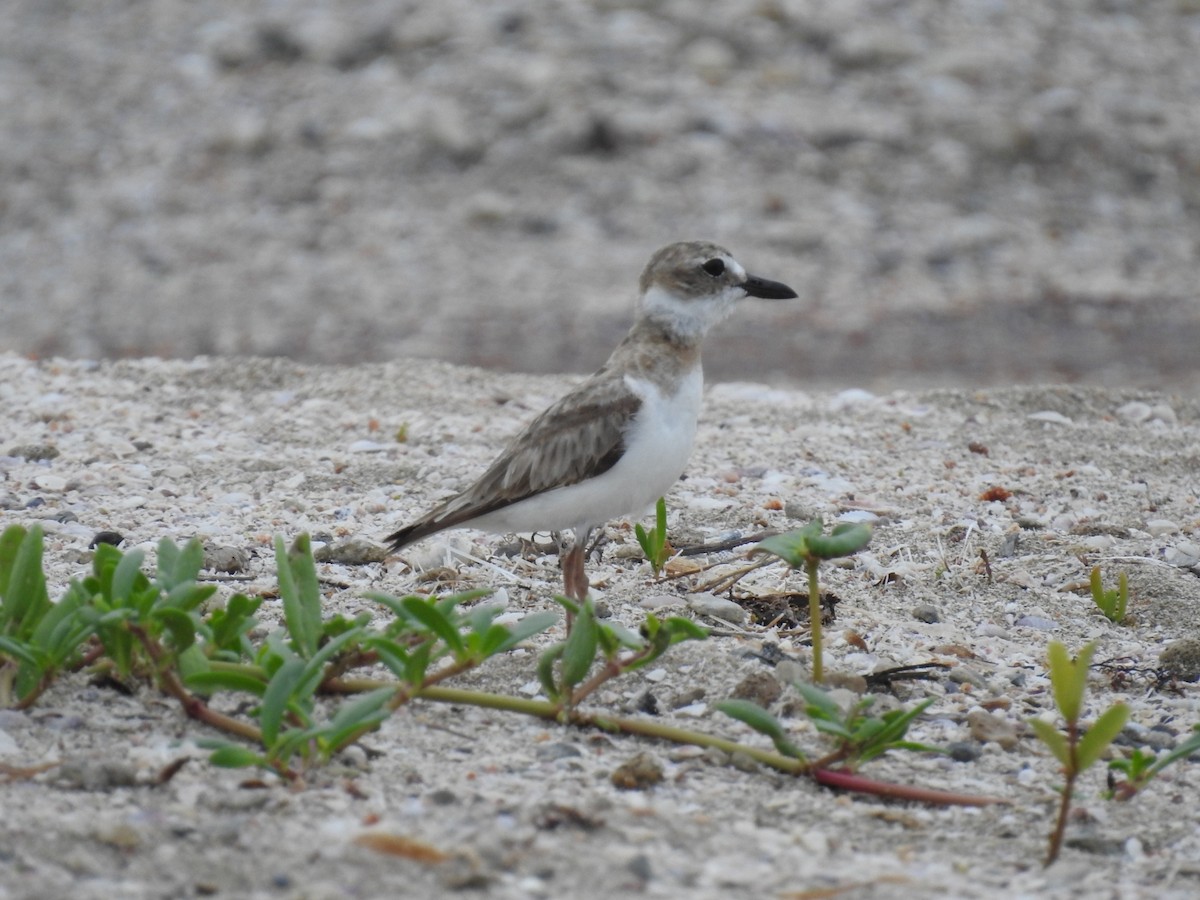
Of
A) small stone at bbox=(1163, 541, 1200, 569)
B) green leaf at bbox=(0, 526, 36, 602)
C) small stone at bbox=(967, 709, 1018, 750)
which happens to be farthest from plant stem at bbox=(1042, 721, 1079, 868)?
green leaf at bbox=(0, 526, 36, 602)

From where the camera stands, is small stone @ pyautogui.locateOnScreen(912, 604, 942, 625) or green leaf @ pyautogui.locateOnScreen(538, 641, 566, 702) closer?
green leaf @ pyautogui.locateOnScreen(538, 641, 566, 702)

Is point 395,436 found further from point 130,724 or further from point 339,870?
point 339,870

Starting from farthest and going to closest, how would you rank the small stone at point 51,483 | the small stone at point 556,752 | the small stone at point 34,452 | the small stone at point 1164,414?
the small stone at point 1164,414
the small stone at point 34,452
the small stone at point 51,483
the small stone at point 556,752

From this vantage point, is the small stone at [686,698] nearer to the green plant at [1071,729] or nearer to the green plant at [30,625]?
the green plant at [1071,729]

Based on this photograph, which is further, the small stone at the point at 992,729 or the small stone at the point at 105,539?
the small stone at the point at 105,539

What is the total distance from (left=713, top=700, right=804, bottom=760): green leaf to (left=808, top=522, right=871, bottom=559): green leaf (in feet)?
1.44

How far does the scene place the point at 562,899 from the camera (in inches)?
110

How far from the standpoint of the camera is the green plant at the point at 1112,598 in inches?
174

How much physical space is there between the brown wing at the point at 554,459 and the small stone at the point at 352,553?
0.77 feet

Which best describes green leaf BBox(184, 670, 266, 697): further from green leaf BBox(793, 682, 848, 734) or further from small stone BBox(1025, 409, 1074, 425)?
small stone BBox(1025, 409, 1074, 425)

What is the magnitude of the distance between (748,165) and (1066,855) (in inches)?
338

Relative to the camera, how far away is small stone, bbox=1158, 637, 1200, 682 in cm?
411

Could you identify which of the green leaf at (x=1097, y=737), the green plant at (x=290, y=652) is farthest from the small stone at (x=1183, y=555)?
the green leaf at (x=1097, y=737)

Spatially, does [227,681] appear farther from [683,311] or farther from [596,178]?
[596,178]
